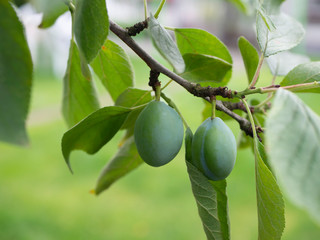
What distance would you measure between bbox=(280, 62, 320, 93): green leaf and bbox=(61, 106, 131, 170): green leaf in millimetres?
265

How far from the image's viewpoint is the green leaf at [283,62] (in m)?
0.82

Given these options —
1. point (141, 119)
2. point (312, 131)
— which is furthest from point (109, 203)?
point (312, 131)

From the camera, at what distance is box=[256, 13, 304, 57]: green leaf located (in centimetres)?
58

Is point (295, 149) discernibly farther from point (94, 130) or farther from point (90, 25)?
point (94, 130)

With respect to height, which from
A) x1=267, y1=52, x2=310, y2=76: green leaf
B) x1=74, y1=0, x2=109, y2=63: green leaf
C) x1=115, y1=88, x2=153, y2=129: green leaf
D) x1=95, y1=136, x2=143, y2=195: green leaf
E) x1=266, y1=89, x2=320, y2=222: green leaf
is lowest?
x1=95, y1=136, x2=143, y2=195: green leaf

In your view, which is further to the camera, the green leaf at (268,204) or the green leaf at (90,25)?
the green leaf at (268,204)

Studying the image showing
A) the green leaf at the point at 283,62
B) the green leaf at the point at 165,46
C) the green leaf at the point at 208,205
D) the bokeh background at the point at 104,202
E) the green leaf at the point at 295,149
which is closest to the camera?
the green leaf at the point at 295,149

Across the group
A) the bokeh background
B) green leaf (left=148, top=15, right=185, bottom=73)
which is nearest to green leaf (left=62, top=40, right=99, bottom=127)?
green leaf (left=148, top=15, right=185, bottom=73)

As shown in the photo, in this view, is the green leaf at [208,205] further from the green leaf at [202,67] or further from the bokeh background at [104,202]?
the bokeh background at [104,202]

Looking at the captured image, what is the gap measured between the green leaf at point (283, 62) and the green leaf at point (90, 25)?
1.59 ft

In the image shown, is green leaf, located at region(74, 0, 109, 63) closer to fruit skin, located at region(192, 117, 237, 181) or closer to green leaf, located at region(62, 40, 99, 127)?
fruit skin, located at region(192, 117, 237, 181)

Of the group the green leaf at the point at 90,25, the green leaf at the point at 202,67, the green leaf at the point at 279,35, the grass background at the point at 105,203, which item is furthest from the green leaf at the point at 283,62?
the grass background at the point at 105,203

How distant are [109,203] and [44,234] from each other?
47 cm

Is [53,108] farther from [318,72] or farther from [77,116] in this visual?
[318,72]
